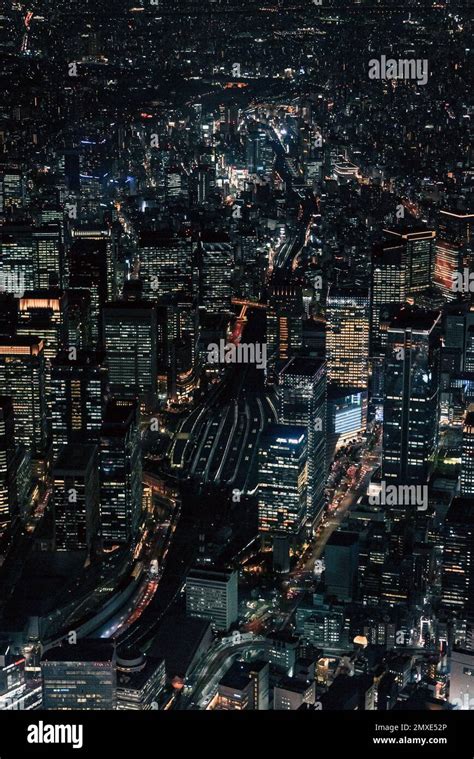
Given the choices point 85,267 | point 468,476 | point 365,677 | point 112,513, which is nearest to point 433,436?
point 468,476

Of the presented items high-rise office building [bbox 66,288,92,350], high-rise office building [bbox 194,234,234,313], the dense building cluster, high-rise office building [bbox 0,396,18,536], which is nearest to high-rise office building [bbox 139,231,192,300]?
the dense building cluster

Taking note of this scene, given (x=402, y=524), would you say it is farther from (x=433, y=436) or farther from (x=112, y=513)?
(x=112, y=513)

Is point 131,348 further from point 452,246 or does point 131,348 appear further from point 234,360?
point 452,246

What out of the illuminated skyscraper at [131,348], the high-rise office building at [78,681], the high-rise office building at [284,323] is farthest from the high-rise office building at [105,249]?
the high-rise office building at [78,681]

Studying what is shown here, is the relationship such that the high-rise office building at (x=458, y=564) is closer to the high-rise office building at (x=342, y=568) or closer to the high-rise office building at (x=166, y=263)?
the high-rise office building at (x=342, y=568)

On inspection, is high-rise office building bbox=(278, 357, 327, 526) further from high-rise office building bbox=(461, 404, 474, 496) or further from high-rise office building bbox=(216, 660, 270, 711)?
high-rise office building bbox=(216, 660, 270, 711)
